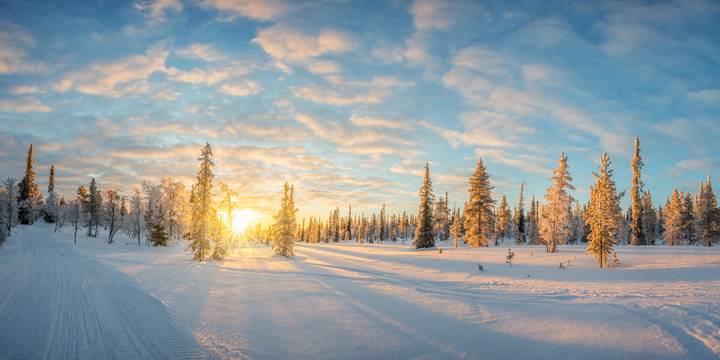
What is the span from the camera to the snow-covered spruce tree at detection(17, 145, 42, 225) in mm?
84688

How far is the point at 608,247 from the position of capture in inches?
1088

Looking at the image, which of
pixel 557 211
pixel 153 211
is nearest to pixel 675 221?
pixel 557 211

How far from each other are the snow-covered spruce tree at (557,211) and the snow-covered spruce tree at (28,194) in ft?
374

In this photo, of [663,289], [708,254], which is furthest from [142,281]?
[708,254]

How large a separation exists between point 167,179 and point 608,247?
231 feet

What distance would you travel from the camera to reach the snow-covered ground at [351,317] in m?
8.60

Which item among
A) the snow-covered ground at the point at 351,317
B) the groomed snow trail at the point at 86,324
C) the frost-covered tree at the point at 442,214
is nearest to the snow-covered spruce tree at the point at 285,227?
the snow-covered ground at the point at 351,317

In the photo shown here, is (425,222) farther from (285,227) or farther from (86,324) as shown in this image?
(86,324)

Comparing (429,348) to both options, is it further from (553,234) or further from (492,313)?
(553,234)

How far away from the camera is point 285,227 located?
42844 millimetres

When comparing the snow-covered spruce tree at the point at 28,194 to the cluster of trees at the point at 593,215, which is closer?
the cluster of trees at the point at 593,215

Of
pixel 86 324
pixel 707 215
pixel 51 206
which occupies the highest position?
pixel 707 215

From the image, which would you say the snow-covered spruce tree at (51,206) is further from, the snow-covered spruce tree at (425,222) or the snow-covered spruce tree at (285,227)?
the snow-covered spruce tree at (425,222)

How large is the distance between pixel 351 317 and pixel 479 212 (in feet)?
146
